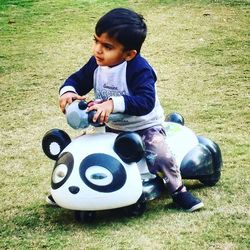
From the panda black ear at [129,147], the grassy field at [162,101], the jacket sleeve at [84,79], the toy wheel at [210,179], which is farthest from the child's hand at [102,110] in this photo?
the toy wheel at [210,179]

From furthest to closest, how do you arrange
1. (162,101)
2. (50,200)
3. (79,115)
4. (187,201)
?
(162,101) → (50,200) → (187,201) → (79,115)

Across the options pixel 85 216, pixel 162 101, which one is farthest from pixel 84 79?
pixel 162 101

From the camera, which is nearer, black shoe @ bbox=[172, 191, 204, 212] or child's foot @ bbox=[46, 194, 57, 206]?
black shoe @ bbox=[172, 191, 204, 212]

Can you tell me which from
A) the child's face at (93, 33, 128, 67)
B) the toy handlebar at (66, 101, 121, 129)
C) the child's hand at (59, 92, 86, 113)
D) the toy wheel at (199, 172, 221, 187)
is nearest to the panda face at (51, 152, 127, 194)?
the toy handlebar at (66, 101, 121, 129)

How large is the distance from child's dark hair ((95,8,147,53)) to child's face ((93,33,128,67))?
2 cm

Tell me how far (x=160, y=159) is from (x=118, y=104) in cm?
34

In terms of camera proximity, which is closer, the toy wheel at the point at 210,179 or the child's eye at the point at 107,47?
the child's eye at the point at 107,47

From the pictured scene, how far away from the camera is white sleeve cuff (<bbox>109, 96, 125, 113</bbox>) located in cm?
255

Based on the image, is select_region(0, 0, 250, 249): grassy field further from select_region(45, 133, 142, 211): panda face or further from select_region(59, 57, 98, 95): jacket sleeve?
select_region(59, 57, 98, 95): jacket sleeve

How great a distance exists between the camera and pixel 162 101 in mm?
4582

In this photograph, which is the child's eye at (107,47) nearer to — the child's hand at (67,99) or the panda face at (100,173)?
the child's hand at (67,99)

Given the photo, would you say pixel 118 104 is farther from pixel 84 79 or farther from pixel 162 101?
pixel 162 101

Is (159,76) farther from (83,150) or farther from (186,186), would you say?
(83,150)

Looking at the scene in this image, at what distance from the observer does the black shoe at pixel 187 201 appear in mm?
2713
